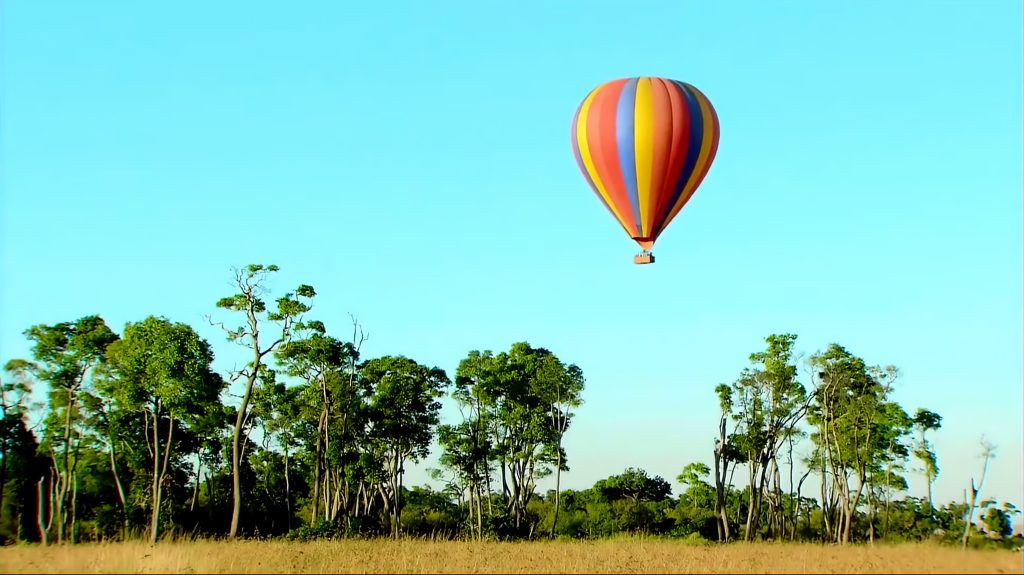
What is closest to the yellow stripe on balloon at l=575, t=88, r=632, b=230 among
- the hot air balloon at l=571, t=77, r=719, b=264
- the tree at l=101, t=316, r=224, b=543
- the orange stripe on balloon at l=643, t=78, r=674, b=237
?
the hot air balloon at l=571, t=77, r=719, b=264

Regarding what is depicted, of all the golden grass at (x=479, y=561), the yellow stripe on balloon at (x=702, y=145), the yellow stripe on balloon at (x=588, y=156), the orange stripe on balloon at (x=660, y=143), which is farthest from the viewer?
the yellow stripe on balloon at (x=588, y=156)

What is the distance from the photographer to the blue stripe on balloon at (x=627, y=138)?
32.2 metres

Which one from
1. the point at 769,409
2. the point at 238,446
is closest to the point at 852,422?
the point at 769,409

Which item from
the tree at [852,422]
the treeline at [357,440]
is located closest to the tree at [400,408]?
the treeline at [357,440]

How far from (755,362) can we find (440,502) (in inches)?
1298

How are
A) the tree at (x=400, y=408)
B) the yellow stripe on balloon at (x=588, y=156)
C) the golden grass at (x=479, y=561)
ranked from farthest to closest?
the tree at (x=400, y=408) → the yellow stripe on balloon at (x=588, y=156) → the golden grass at (x=479, y=561)

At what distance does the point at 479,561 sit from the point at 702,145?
16998 millimetres

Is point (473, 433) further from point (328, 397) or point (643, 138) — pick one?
point (643, 138)

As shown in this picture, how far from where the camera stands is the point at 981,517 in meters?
39.5

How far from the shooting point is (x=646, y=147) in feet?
105

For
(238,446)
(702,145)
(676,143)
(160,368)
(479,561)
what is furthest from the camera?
(160,368)

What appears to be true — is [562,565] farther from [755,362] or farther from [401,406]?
[755,362]

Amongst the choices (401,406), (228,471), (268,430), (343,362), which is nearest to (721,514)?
(401,406)

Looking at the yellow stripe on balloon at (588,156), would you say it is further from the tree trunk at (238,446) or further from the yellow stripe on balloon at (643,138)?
the tree trunk at (238,446)
